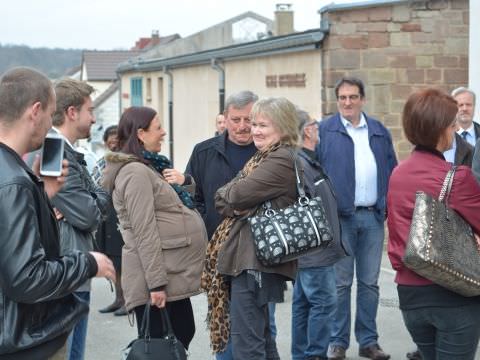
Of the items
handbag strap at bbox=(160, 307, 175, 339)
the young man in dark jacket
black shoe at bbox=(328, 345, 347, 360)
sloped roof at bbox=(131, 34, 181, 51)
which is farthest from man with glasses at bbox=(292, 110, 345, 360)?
sloped roof at bbox=(131, 34, 181, 51)

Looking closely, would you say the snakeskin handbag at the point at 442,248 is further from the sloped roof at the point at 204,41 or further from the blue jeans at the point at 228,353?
the sloped roof at the point at 204,41

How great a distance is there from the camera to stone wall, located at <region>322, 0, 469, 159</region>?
12.5 meters

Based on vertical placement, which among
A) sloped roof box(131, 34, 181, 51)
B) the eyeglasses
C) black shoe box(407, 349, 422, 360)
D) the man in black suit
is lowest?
black shoe box(407, 349, 422, 360)

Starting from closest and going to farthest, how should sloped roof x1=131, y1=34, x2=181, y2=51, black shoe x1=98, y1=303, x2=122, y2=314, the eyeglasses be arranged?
the eyeglasses
black shoe x1=98, y1=303, x2=122, y2=314
sloped roof x1=131, y1=34, x2=181, y2=51

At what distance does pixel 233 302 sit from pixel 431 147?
147cm

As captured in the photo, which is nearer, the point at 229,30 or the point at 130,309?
the point at 130,309

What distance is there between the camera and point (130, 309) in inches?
203

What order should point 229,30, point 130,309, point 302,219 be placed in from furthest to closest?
point 229,30 < point 130,309 < point 302,219

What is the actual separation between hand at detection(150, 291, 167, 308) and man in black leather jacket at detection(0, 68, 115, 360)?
1503 millimetres

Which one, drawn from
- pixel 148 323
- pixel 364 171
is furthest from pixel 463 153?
pixel 148 323

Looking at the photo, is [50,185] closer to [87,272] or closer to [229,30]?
[87,272]

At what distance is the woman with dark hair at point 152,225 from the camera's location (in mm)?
5047

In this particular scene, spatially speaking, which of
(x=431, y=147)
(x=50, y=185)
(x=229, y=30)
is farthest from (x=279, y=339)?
(x=229, y=30)

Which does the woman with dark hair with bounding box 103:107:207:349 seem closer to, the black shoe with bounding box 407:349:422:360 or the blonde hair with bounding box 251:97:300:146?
the blonde hair with bounding box 251:97:300:146
